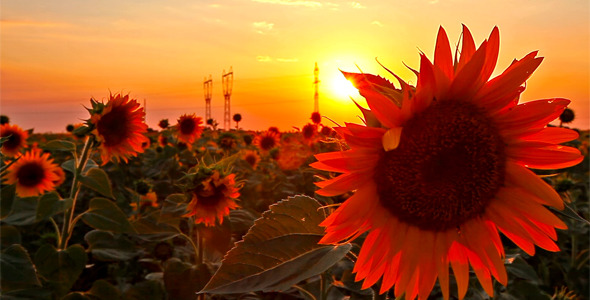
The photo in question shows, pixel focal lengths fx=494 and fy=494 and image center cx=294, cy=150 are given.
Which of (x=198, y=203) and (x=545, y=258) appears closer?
(x=198, y=203)

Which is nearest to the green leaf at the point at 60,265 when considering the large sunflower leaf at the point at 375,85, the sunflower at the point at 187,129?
the large sunflower leaf at the point at 375,85

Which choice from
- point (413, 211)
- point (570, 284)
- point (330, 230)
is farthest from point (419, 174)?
point (570, 284)

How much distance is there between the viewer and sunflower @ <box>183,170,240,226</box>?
8.59 ft

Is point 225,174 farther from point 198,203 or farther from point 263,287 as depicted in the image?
point 263,287

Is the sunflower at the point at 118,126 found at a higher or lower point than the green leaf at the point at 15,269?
Result: higher

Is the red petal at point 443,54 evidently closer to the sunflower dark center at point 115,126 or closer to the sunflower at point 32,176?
the sunflower dark center at point 115,126

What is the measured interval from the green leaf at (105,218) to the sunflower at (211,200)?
357 mm

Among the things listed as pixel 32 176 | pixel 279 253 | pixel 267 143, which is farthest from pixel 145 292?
pixel 267 143

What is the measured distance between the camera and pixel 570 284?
4.21 m

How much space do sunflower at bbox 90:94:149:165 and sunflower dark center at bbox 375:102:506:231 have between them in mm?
2389

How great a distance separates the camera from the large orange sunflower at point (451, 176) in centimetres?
109

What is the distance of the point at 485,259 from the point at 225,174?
5.58 feet

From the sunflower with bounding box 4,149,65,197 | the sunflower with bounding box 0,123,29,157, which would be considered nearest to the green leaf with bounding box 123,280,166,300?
the sunflower with bounding box 4,149,65,197

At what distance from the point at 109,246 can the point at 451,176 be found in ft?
7.79
